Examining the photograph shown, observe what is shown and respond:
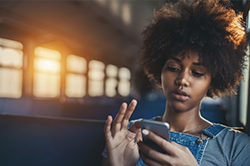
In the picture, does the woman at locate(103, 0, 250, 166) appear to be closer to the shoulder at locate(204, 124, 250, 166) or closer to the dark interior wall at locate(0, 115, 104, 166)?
the shoulder at locate(204, 124, 250, 166)

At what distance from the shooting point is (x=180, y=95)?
0.93 metres

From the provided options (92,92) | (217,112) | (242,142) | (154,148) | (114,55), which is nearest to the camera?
(154,148)

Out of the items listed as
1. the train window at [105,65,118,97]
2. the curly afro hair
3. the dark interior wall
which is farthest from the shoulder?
the train window at [105,65,118,97]

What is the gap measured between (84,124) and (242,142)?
33.1 inches

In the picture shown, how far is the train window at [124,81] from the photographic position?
10.8m

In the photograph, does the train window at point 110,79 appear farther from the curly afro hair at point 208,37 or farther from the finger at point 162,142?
the finger at point 162,142

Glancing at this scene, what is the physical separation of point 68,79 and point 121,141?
6.34 m

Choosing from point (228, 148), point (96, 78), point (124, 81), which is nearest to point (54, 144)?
point (228, 148)

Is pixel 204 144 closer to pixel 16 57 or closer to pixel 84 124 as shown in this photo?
pixel 84 124

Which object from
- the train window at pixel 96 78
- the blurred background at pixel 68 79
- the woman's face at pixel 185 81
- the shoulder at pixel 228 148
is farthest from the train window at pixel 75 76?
the shoulder at pixel 228 148

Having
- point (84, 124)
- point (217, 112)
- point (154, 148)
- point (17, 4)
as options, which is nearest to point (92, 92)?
point (17, 4)

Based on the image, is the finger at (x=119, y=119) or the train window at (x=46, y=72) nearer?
the finger at (x=119, y=119)

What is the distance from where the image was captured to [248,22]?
1073mm

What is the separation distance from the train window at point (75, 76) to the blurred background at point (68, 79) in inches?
1.4
